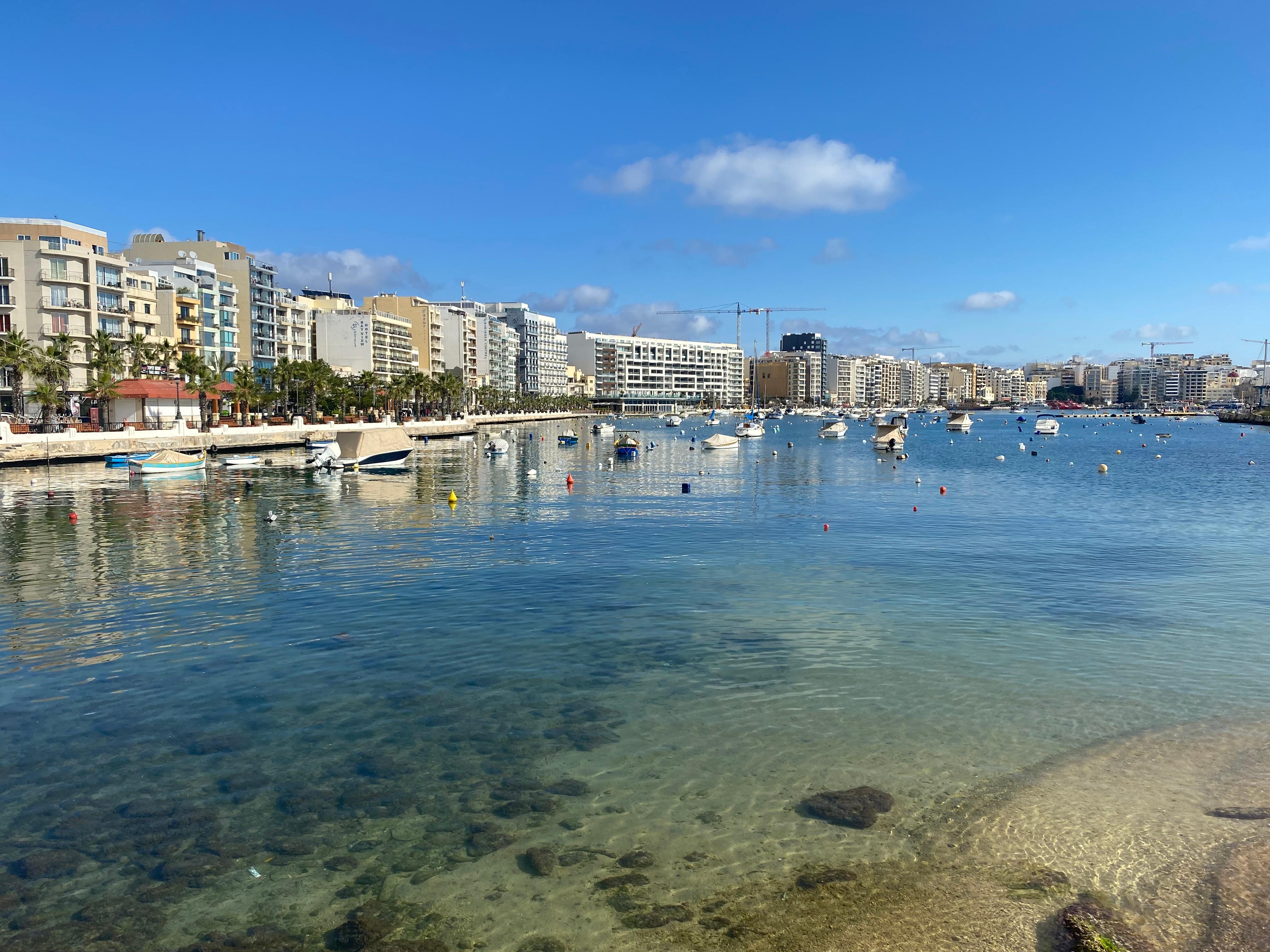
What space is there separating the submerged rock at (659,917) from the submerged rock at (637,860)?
2.91 ft

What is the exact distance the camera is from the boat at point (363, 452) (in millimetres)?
74375

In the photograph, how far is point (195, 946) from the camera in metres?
9.17

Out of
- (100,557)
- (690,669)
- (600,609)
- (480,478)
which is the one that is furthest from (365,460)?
(690,669)

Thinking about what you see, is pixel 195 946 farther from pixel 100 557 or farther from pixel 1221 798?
pixel 100 557

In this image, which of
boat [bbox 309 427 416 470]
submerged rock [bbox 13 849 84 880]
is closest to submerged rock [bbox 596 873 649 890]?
submerged rock [bbox 13 849 84 880]

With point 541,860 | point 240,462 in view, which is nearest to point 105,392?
point 240,462

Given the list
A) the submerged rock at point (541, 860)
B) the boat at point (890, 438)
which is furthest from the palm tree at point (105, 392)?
the submerged rock at point (541, 860)

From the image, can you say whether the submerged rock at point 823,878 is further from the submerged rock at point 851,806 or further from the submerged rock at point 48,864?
the submerged rock at point 48,864

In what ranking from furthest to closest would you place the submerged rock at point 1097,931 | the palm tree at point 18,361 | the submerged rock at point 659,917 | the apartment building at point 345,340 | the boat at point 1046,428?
1. the apartment building at point 345,340
2. the boat at point 1046,428
3. the palm tree at point 18,361
4. the submerged rock at point 659,917
5. the submerged rock at point 1097,931

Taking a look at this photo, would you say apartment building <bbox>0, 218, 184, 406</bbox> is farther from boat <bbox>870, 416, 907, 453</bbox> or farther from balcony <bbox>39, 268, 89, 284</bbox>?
boat <bbox>870, 416, 907, 453</bbox>

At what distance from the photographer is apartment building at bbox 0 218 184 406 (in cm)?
9862

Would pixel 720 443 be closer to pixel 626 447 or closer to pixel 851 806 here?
pixel 626 447

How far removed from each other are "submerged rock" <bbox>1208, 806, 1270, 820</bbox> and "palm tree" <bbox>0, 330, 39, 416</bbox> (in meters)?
93.9

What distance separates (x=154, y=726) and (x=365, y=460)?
203ft
